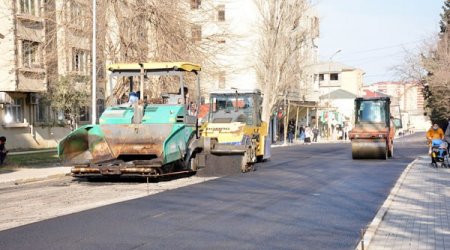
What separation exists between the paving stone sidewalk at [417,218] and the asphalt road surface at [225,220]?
0.42 meters

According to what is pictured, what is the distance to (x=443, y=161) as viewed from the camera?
835 inches

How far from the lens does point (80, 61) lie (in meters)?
31.0

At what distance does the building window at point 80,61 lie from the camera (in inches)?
1116

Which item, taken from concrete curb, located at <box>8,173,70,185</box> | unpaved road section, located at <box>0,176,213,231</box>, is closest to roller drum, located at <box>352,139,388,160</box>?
unpaved road section, located at <box>0,176,213,231</box>

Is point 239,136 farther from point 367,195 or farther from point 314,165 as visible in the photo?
point 367,195

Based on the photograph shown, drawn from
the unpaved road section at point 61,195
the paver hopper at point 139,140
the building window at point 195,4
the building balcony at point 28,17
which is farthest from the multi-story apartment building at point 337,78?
the unpaved road section at point 61,195

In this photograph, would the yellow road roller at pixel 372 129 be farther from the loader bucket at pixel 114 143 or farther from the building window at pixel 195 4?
the loader bucket at pixel 114 143

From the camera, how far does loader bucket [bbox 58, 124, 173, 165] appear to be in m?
16.5

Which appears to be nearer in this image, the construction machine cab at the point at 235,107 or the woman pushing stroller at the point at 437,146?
the woman pushing stroller at the point at 437,146

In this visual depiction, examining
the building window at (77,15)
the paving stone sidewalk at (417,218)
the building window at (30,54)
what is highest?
the building window at (77,15)

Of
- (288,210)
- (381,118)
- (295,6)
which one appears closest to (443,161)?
(381,118)

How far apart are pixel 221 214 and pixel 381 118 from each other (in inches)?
720

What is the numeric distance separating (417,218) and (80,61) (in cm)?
2395

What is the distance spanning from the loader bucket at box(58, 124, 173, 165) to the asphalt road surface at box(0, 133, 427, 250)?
1874 millimetres
